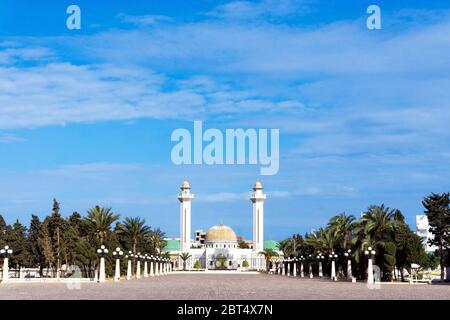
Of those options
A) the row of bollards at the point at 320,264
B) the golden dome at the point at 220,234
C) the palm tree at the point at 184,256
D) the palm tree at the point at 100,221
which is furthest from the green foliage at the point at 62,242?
the golden dome at the point at 220,234

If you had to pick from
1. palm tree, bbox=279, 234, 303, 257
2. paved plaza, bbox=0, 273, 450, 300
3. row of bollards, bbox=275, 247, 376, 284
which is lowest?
paved plaza, bbox=0, 273, 450, 300

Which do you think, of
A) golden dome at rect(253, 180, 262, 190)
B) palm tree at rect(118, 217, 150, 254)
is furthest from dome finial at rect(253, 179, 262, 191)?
palm tree at rect(118, 217, 150, 254)

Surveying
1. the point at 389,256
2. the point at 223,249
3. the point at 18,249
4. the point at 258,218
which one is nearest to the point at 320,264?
the point at 389,256

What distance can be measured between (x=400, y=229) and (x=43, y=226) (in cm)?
3446

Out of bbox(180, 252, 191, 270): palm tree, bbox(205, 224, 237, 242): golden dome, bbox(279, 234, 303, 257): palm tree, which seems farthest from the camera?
bbox(205, 224, 237, 242): golden dome

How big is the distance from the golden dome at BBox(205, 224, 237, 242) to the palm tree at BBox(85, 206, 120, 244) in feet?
358

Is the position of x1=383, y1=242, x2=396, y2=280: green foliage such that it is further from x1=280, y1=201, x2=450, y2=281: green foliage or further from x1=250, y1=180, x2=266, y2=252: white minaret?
x1=250, y1=180, x2=266, y2=252: white minaret

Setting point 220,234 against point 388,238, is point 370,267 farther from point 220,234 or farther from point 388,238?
point 220,234

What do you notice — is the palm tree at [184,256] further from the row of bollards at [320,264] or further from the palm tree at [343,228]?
the palm tree at [343,228]

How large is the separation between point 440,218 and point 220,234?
110m

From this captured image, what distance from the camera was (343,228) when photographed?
80.1 meters

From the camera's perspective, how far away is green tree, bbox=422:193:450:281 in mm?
76363
